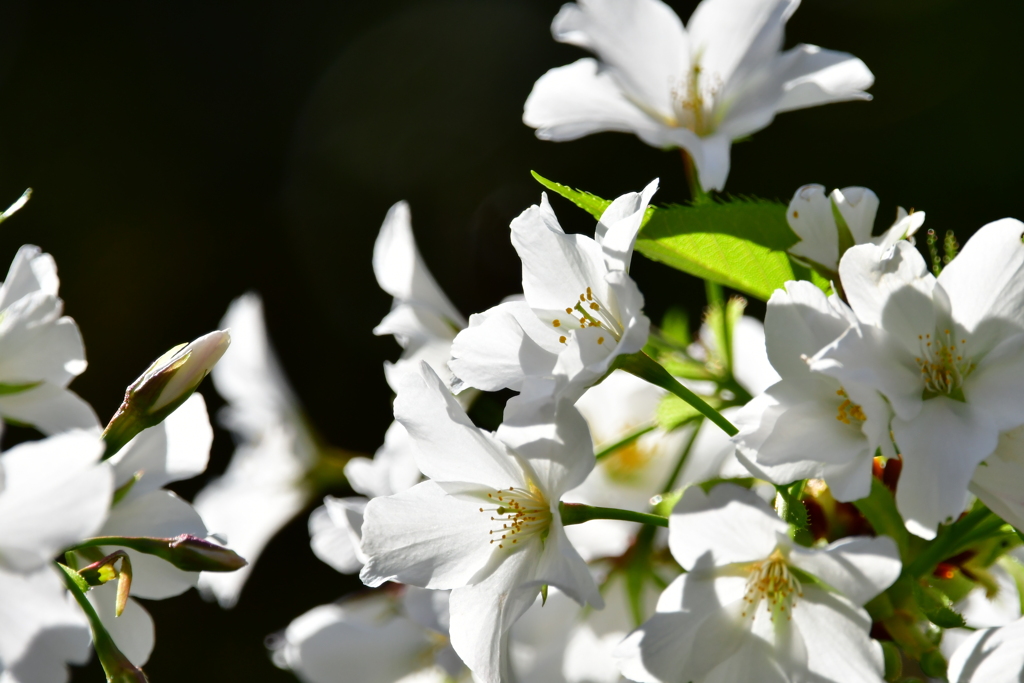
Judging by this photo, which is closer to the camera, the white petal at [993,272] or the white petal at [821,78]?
the white petal at [993,272]

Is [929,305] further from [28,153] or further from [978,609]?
[28,153]

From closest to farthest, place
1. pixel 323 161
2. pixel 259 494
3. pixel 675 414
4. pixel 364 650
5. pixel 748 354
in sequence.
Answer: pixel 675 414, pixel 364 650, pixel 748 354, pixel 259 494, pixel 323 161

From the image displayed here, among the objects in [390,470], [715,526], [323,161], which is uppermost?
[715,526]

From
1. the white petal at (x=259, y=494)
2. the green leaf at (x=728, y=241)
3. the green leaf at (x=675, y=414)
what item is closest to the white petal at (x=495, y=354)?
the green leaf at (x=728, y=241)

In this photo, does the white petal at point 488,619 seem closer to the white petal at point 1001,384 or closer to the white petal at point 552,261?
the white petal at point 552,261

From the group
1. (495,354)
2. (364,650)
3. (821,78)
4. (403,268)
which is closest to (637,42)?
(821,78)

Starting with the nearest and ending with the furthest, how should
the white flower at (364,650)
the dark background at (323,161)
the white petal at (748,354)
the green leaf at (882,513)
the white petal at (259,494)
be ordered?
the green leaf at (882,513) → the white flower at (364,650) → the white petal at (748,354) → the white petal at (259,494) → the dark background at (323,161)

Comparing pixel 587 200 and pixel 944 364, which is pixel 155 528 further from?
pixel 944 364
